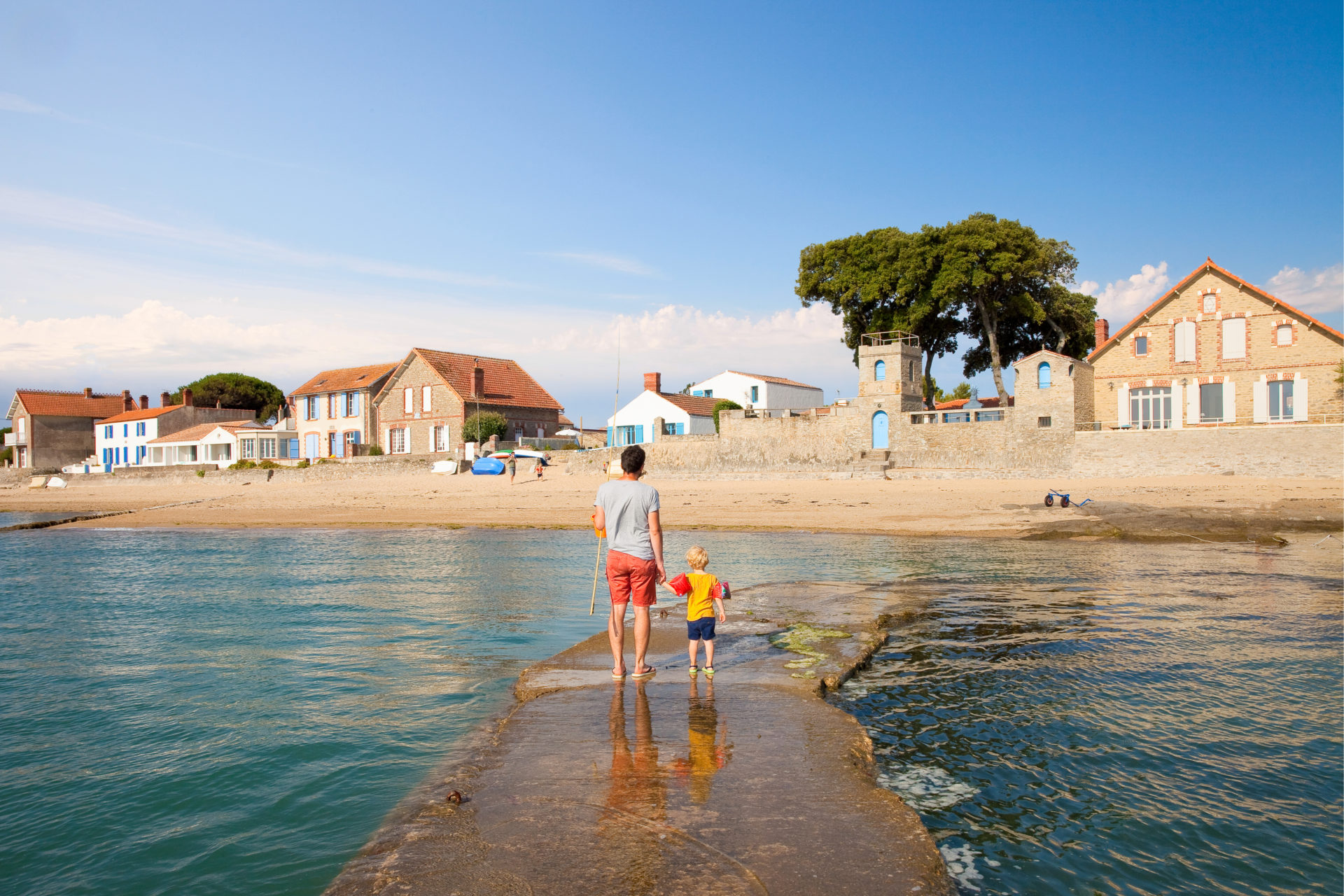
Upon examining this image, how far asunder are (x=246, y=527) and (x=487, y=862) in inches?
1167

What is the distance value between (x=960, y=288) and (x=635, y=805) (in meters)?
37.4

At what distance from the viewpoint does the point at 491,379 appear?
2050 inches

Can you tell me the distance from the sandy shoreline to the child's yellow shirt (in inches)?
621

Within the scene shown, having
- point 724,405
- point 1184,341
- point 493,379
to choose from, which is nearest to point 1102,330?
point 1184,341

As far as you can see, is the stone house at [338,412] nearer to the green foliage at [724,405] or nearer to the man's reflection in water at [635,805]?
the green foliage at [724,405]

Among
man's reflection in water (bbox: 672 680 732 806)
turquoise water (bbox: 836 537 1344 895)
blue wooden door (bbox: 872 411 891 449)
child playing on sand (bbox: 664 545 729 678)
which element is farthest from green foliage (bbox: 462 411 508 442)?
man's reflection in water (bbox: 672 680 732 806)

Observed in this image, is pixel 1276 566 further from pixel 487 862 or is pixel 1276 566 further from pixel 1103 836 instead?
pixel 487 862

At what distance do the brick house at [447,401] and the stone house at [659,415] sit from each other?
5895 mm

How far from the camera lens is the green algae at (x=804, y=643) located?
25.1ft

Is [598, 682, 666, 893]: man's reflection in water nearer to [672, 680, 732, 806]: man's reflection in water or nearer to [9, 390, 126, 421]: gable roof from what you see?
[672, 680, 732, 806]: man's reflection in water

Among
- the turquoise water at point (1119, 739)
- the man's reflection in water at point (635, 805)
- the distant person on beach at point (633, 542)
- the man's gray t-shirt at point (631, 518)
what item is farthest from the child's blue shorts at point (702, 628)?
the turquoise water at point (1119, 739)

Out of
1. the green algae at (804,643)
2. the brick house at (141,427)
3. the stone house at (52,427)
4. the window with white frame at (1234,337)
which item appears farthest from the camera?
the stone house at (52,427)

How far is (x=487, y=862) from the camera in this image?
153 inches

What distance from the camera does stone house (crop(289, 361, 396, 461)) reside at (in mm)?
52125
